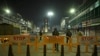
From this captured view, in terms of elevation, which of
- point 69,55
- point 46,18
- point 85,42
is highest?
point 46,18

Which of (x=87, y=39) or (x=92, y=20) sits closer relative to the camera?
(x=87, y=39)

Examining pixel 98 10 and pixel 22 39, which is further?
pixel 98 10

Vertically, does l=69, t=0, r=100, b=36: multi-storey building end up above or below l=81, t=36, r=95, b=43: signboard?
above

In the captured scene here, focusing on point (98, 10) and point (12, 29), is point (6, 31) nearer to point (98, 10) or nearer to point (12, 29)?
point (12, 29)

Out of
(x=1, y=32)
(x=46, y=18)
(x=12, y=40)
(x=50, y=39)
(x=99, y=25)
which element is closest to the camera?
(x=12, y=40)

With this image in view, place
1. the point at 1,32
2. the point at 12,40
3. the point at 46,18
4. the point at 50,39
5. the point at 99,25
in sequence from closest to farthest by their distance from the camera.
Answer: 1. the point at 12,40
2. the point at 50,39
3. the point at 99,25
4. the point at 1,32
5. the point at 46,18

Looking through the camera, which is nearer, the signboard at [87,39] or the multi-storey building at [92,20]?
the signboard at [87,39]

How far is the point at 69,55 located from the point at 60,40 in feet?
4.42

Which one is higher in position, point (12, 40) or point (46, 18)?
point (46, 18)

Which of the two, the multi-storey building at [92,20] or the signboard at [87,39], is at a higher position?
the multi-storey building at [92,20]

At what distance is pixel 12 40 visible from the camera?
45.0ft

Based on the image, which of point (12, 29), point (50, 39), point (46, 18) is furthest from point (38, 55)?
point (46, 18)

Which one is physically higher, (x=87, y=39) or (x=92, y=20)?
(x=92, y=20)

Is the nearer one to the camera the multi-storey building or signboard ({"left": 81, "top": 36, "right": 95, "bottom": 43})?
signboard ({"left": 81, "top": 36, "right": 95, "bottom": 43})
